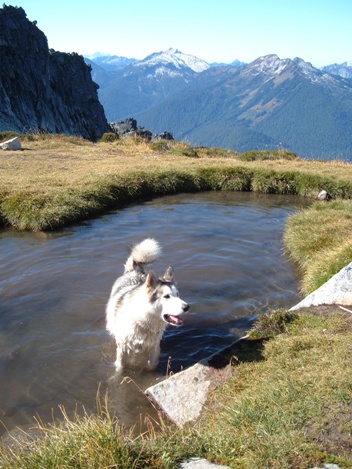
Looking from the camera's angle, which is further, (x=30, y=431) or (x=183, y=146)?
(x=183, y=146)

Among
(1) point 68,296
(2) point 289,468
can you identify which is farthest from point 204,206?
(2) point 289,468

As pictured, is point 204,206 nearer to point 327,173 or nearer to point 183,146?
point 327,173

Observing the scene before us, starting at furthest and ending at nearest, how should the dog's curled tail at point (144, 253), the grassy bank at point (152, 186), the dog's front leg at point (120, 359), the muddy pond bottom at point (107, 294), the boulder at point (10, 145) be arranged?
1. the boulder at point (10, 145)
2. the grassy bank at point (152, 186)
3. the dog's curled tail at point (144, 253)
4. the dog's front leg at point (120, 359)
5. the muddy pond bottom at point (107, 294)

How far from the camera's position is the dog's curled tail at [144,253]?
8211mm

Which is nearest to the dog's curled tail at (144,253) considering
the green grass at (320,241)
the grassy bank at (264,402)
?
the grassy bank at (264,402)

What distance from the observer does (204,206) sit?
61.1 ft

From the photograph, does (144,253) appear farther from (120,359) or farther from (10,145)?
(10,145)

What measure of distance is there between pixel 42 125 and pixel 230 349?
251 ft

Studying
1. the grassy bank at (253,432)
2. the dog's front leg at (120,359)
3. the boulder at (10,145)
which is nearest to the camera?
the grassy bank at (253,432)

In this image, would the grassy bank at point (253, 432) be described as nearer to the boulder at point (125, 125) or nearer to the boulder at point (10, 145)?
the boulder at point (10, 145)

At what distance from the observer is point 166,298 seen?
21.4ft

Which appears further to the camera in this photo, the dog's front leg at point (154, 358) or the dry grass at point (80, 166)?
the dry grass at point (80, 166)

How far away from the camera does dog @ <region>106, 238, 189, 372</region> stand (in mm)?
6504

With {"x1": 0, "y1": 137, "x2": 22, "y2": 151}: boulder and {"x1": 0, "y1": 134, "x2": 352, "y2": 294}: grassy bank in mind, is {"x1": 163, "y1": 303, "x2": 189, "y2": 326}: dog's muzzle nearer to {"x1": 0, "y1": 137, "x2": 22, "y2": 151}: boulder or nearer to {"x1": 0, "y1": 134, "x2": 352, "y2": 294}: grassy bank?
{"x1": 0, "y1": 134, "x2": 352, "y2": 294}: grassy bank
